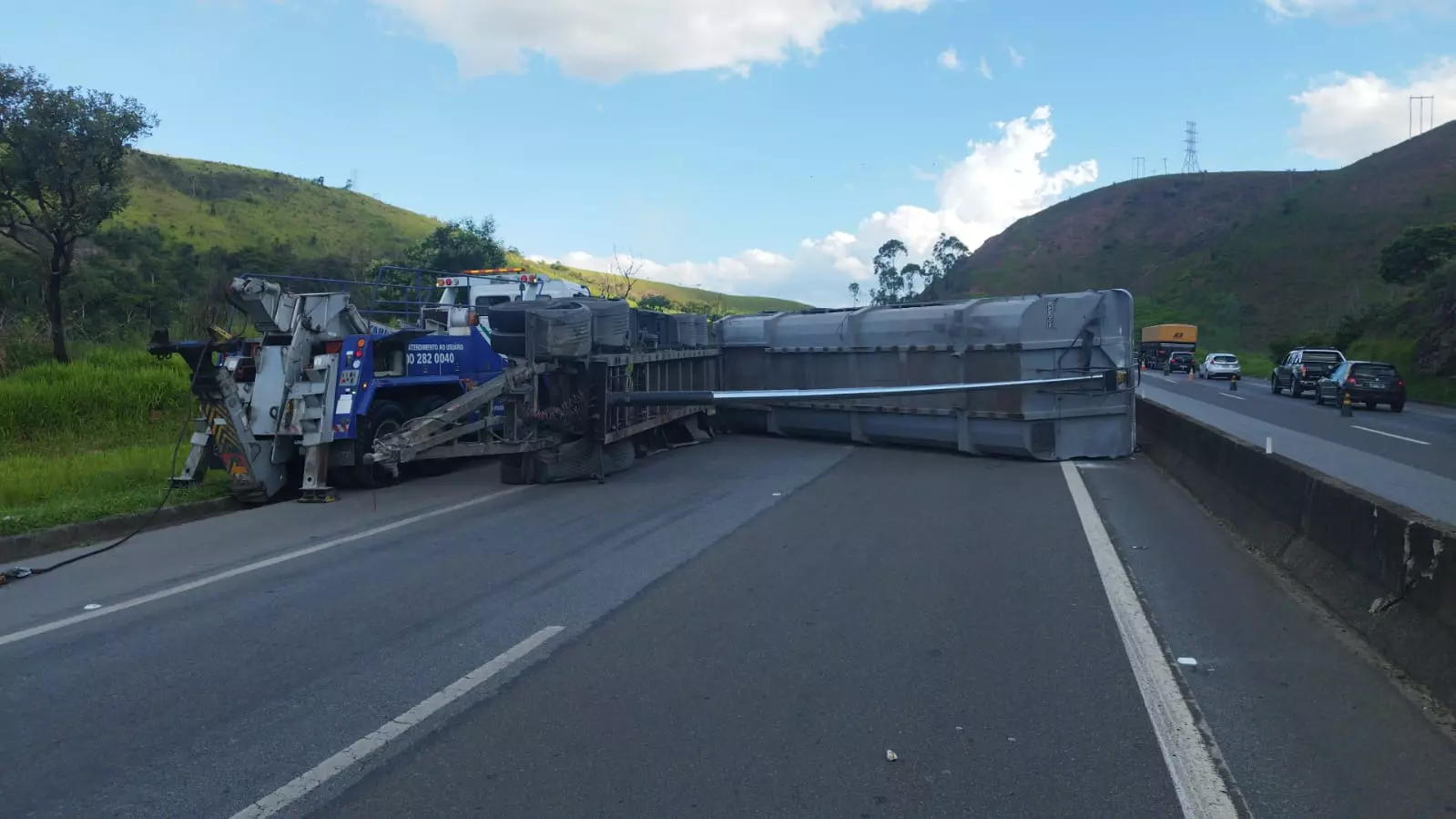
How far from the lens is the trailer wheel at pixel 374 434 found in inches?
490

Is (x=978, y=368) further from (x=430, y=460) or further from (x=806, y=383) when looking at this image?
(x=430, y=460)

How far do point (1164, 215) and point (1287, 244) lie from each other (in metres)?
30.5

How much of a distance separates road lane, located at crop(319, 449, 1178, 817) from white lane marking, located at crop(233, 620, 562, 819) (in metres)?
0.20

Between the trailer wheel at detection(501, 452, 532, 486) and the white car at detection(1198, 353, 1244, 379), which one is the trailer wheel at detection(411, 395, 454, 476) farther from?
the white car at detection(1198, 353, 1244, 379)

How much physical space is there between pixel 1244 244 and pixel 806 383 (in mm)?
85293

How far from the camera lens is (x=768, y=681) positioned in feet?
18.2

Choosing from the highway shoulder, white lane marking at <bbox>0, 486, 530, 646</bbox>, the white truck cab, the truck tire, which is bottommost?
the highway shoulder

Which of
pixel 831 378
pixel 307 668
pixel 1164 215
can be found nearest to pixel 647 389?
pixel 831 378

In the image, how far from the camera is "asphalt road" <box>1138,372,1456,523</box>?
45.7 feet

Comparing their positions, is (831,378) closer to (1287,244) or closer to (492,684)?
(492,684)

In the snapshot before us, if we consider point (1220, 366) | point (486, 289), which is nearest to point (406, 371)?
point (486, 289)

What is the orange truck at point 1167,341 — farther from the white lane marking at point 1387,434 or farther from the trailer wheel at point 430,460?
the trailer wheel at point 430,460

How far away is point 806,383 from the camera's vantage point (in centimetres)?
1892

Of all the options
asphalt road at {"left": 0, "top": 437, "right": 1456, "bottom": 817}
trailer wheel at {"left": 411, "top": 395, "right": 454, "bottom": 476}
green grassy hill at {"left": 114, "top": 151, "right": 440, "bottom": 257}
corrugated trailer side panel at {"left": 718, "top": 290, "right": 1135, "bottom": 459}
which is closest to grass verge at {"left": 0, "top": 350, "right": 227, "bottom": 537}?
asphalt road at {"left": 0, "top": 437, "right": 1456, "bottom": 817}
